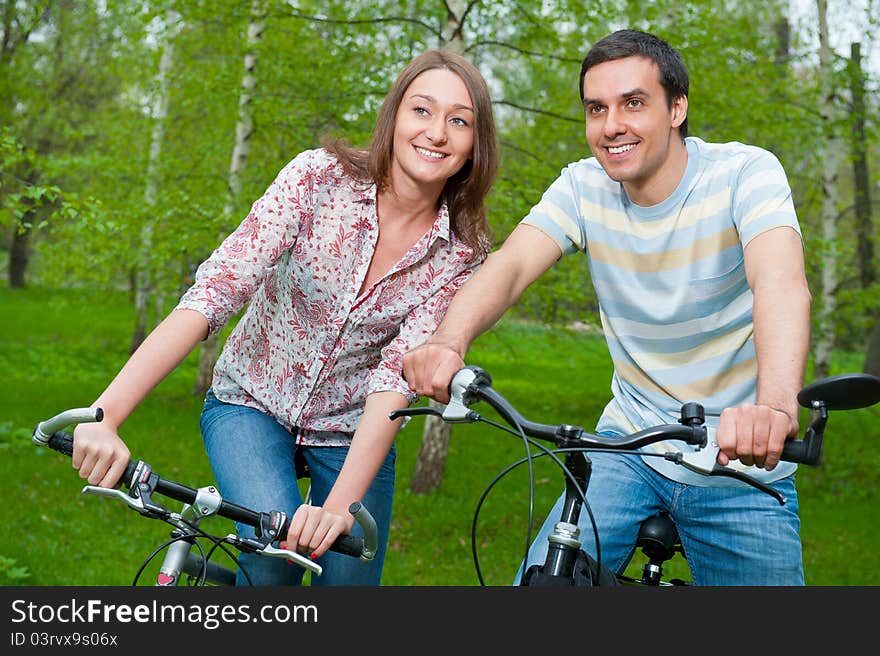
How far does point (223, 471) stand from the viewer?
305 cm

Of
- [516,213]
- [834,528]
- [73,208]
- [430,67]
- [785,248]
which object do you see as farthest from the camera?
[834,528]

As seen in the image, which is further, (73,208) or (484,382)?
(73,208)

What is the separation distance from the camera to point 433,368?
2387 mm

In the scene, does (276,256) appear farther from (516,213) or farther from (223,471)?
(516,213)

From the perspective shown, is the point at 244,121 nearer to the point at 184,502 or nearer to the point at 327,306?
the point at 327,306

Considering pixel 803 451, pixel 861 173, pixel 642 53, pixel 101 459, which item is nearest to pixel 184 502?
pixel 101 459

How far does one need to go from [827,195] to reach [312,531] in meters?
11.8

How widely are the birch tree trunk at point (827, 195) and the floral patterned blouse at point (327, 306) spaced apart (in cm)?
946

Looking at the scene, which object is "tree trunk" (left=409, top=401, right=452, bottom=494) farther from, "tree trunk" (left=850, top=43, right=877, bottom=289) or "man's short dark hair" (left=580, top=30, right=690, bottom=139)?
"man's short dark hair" (left=580, top=30, right=690, bottom=139)

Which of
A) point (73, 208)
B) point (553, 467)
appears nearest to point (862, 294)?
point (553, 467)

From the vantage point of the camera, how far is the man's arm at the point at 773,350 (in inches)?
80.2

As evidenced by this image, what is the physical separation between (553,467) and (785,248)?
9038 millimetres

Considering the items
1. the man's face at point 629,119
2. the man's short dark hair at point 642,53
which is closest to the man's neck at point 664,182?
the man's face at point 629,119

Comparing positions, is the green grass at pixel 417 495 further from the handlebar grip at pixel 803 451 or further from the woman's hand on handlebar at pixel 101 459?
the handlebar grip at pixel 803 451
